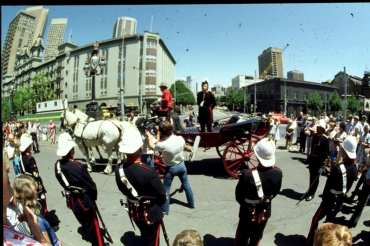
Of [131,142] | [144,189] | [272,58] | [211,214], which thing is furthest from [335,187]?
[272,58]

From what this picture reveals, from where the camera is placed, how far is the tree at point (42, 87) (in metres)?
6.02

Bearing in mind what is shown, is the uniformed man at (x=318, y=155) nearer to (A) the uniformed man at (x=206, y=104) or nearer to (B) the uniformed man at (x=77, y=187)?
(A) the uniformed man at (x=206, y=104)

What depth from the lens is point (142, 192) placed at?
109 inches

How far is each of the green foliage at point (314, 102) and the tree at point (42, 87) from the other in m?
12.2

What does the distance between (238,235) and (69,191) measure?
2143mm

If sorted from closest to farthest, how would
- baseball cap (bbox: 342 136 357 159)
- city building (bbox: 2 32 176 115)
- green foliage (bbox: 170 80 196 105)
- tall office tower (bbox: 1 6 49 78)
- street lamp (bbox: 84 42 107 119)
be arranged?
tall office tower (bbox: 1 6 49 78) → baseball cap (bbox: 342 136 357 159) → city building (bbox: 2 32 176 115) → street lamp (bbox: 84 42 107 119) → green foliage (bbox: 170 80 196 105)

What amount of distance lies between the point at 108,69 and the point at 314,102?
10.8m

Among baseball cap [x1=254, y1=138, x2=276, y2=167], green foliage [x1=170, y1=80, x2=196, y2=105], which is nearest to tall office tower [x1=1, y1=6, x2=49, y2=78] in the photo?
baseball cap [x1=254, y1=138, x2=276, y2=167]

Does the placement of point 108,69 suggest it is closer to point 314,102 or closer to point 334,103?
point 314,102

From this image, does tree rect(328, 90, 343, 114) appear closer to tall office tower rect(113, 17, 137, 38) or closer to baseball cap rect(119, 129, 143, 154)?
tall office tower rect(113, 17, 137, 38)

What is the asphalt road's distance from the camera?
12.6 feet

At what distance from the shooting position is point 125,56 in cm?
1143

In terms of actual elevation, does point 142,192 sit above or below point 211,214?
above

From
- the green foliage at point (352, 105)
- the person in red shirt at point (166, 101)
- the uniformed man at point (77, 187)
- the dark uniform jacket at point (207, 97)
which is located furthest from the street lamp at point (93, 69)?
the green foliage at point (352, 105)
